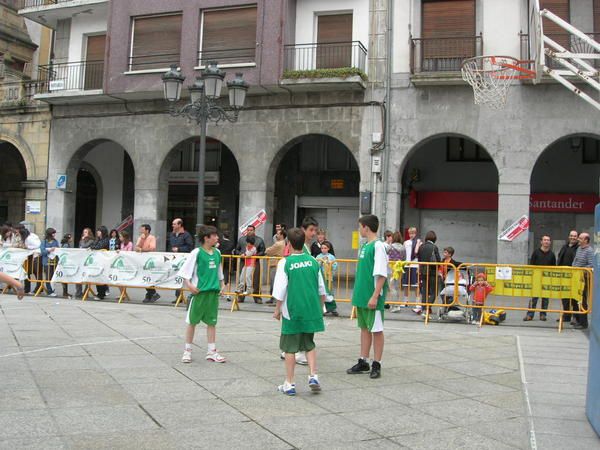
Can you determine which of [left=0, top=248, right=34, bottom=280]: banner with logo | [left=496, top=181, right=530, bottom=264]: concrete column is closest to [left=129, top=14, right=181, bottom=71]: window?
[left=0, top=248, right=34, bottom=280]: banner with logo

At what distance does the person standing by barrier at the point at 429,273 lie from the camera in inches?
496

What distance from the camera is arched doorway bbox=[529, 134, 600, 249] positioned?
19266mm

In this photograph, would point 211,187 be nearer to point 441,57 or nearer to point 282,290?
point 441,57

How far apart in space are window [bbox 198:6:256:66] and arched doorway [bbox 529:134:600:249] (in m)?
9.82

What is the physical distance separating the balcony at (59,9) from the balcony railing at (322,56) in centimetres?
726

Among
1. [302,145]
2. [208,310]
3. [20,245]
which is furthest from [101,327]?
[302,145]

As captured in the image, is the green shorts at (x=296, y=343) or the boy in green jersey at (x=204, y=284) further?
the boy in green jersey at (x=204, y=284)

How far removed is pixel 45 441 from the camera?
15.0 ft

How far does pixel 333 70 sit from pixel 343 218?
6.24 meters

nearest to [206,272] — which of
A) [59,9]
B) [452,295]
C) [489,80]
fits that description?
[452,295]

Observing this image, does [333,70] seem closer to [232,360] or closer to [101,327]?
[101,327]

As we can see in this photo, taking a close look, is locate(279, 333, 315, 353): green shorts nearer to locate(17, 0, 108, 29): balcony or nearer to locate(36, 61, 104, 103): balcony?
locate(36, 61, 104, 103): balcony

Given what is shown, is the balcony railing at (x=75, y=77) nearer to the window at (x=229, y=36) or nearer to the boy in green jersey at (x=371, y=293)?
the window at (x=229, y=36)

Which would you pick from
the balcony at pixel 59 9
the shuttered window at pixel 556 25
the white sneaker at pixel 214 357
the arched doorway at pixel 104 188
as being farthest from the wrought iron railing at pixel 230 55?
the white sneaker at pixel 214 357
